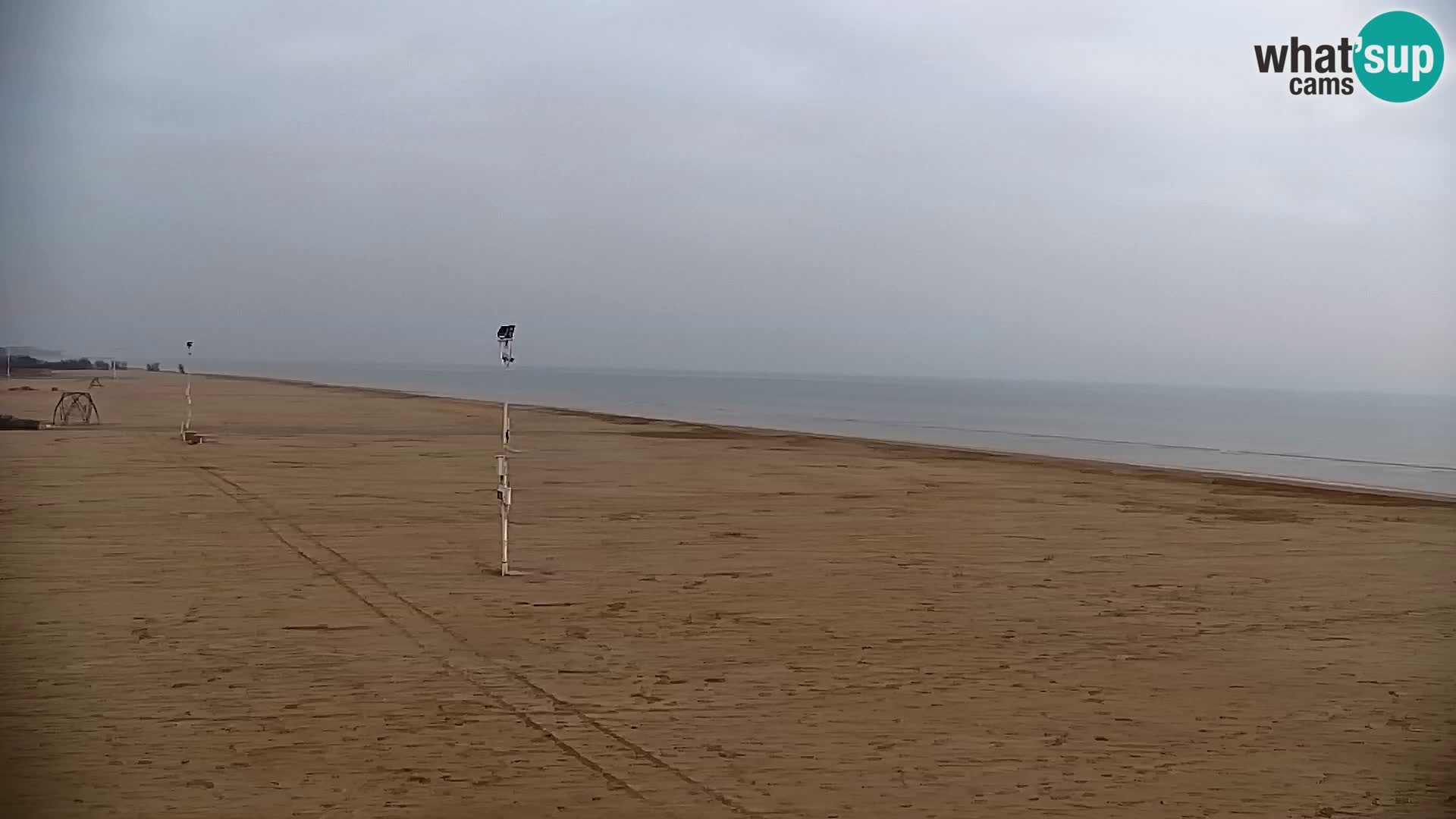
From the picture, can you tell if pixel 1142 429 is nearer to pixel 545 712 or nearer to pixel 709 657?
pixel 709 657

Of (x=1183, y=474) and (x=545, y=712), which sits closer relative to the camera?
(x=545, y=712)

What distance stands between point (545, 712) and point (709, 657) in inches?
65.8

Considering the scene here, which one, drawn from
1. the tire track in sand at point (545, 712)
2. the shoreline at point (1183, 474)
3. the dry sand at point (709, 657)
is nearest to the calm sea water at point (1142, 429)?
the shoreline at point (1183, 474)

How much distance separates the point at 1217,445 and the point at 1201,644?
34357mm

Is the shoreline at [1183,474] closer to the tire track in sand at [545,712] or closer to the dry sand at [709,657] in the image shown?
the dry sand at [709,657]

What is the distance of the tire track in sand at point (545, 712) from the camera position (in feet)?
18.4

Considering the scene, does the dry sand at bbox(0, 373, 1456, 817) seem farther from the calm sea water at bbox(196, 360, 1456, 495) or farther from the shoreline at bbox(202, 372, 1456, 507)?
the calm sea water at bbox(196, 360, 1456, 495)

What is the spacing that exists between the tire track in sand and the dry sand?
0.09 feet

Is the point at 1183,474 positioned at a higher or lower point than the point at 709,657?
higher

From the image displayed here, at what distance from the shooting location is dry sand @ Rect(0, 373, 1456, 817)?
5.79 m

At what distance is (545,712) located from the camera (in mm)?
6898

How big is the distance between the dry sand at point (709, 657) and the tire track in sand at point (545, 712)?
0.03 metres

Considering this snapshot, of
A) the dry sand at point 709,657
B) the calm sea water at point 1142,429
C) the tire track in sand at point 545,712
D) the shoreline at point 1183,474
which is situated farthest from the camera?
the calm sea water at point 1142,429

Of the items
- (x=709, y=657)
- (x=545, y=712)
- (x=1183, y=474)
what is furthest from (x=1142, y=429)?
(x=545, y=712)
